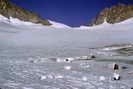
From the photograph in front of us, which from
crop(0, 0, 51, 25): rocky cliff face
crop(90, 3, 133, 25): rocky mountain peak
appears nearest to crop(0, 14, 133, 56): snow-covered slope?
crop(0, 0, 51, 25): rocky cliff face

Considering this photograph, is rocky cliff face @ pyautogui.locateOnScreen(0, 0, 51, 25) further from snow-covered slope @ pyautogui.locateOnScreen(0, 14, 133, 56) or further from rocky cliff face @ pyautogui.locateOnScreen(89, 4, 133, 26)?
snow-covered slope @ pyautogui.locateOnScreen(0, 14, 133, 56)

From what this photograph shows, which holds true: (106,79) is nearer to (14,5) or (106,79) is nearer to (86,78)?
(86,78)

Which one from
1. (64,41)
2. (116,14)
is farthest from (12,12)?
(64,41)

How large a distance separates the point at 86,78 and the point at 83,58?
20.5 feet

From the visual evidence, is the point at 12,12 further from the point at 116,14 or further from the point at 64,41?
the point at 64,41

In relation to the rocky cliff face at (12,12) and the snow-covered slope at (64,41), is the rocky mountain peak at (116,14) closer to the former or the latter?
the rocky cliff face at (12,12)

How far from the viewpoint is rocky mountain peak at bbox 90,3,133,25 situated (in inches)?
5711

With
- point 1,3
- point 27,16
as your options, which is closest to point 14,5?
point 27,16

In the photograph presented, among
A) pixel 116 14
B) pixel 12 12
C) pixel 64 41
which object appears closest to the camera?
pixel 64 41

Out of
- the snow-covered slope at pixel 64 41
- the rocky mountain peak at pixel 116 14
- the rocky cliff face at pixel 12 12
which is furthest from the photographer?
the rocky mountain peak at pixel 116 14

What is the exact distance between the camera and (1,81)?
6230 mm

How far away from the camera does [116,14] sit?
502 feet

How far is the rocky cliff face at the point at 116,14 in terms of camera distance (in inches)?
5711

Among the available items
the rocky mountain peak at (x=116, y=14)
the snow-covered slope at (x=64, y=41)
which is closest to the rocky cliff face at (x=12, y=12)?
the rocky mountain peak at (x=116, y=14)
